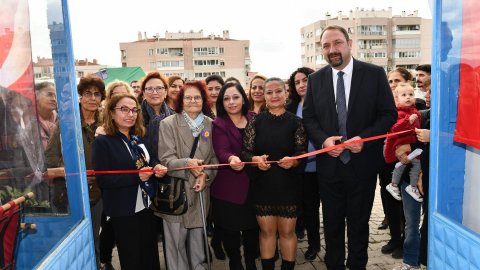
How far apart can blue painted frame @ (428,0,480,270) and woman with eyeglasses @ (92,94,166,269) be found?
2284 mm

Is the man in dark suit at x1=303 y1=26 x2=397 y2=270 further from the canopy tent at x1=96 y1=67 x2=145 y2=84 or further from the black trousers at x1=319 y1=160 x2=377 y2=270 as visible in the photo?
the canopy tent at x1=96 y1=67 x2=145 y2=84

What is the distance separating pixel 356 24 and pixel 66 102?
70.4 m

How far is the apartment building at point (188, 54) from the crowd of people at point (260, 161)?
202ft

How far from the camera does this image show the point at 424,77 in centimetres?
458

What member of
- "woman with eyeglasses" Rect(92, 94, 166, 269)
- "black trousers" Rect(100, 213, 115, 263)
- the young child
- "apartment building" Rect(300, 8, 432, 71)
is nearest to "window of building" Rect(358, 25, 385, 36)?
"apartment building" Rect(300, 8, 432, 71)

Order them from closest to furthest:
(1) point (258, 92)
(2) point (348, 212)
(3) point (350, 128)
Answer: (3) point (350, 128) → (2) point (348, 212) → (1) point (258, 92)

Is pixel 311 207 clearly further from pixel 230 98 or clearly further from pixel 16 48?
pixel 16 48

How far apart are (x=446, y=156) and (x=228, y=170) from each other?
2.08 m

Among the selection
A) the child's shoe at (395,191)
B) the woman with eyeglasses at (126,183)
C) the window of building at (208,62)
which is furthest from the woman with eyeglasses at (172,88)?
the window of building at (208,62)

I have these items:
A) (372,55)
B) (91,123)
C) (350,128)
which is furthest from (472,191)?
(372,55)

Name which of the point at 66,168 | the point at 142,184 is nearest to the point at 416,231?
the point at 142,184

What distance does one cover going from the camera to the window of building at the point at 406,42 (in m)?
65.4

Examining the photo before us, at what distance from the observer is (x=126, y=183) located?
10.6 feet

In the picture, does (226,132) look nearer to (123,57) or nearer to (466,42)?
(466,42)
